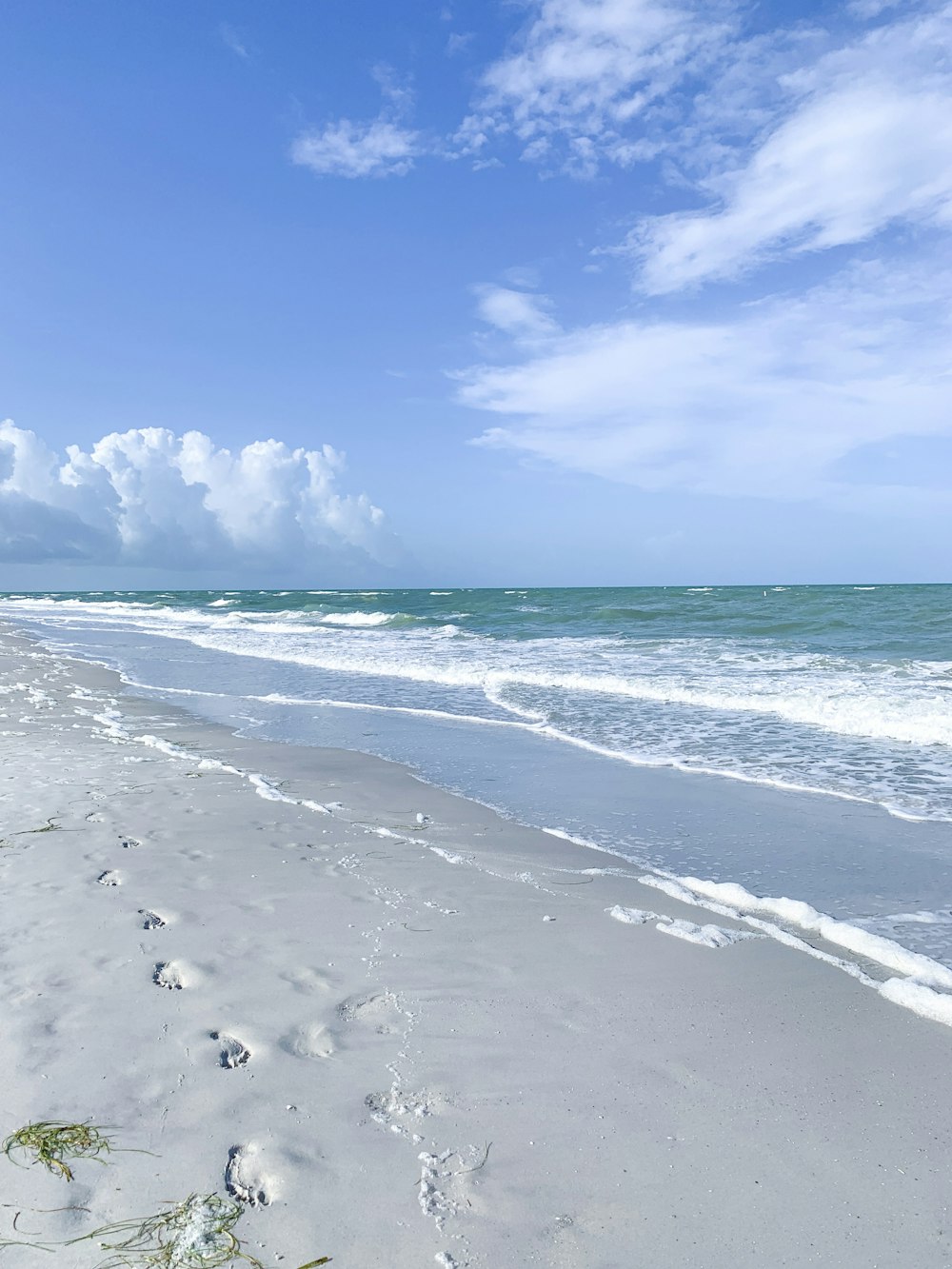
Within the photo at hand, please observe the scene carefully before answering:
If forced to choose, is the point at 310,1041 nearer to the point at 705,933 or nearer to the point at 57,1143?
the point at 57,1143

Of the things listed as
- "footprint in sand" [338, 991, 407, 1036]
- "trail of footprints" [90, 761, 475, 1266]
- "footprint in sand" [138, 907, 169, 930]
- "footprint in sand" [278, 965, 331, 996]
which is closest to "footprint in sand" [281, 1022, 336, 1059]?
"trail of footprints" [90, 761, 475, 1266]

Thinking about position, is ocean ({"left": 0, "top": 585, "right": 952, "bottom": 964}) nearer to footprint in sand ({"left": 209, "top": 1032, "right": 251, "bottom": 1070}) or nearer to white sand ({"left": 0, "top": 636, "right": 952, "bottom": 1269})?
white sand ({"left": 0, "top": 636, "right": 952, "bottom": 1269})

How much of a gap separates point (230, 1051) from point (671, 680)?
13479mm

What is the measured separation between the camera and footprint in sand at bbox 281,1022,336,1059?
3.09 m

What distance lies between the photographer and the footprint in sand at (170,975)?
3.61m

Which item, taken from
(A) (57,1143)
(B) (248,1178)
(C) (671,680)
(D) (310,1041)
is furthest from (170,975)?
(C) (671,680)

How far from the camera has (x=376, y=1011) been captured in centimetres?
343

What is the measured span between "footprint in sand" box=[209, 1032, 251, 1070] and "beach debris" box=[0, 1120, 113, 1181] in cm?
51

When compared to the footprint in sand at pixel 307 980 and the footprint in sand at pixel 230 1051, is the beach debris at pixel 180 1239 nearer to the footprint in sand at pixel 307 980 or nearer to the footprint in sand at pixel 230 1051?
the footprint in sand at pixel 230 1051

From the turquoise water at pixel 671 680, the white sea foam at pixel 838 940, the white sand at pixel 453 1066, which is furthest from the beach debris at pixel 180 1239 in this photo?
the turquoise water at pixel 671 680

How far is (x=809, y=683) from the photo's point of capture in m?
14.7

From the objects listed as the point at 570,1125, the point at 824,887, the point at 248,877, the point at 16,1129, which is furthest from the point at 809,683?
the point at 16,1129

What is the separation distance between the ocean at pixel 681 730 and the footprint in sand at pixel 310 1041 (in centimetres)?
310

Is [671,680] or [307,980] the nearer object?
[307,980]
